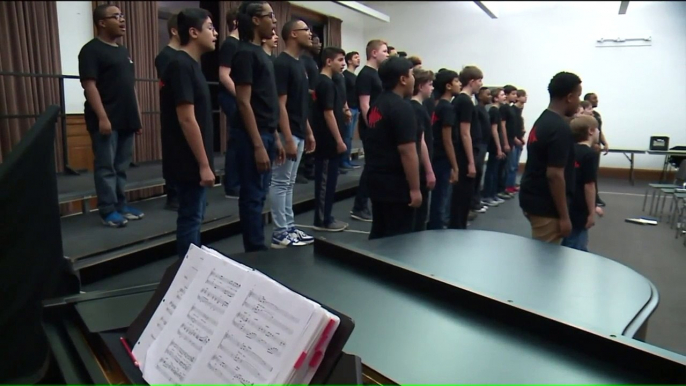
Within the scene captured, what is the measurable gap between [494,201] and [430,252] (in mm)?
2930

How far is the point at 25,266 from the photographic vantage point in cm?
129

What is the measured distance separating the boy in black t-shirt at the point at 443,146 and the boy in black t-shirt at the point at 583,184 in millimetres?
1047

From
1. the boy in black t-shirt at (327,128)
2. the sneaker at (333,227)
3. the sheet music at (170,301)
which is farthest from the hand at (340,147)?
the sheet music at (170,301)

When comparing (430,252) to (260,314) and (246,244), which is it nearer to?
(260,314)

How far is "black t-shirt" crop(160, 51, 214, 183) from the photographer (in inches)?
85.4

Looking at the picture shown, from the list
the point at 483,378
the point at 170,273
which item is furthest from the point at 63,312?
the point at 483,378

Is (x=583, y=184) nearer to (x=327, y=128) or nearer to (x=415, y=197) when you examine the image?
(x=415, y=197)

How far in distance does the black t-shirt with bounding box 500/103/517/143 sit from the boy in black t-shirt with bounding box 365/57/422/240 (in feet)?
2.74

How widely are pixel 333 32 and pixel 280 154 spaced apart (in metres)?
1.70

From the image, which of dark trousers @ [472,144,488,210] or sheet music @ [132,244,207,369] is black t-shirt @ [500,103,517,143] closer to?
dark trousers @ [472,144,488,210]

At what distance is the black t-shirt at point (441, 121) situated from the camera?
335cm

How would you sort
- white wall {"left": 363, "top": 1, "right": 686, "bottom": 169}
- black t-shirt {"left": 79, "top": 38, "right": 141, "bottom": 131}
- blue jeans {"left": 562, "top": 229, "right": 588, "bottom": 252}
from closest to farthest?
white wall {"left": 363, "top": 1, "right": 686, "bottom": 169} → blue jeans {"left": 562, "top": 229, "right": 588, "bottom": 252} → black t-shirt {"left": 79, "top": 38, "right": 141, "bottom": 131}

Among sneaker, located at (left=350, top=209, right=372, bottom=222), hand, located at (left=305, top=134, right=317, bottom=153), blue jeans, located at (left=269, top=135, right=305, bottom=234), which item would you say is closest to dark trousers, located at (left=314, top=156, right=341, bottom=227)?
hand, located at (left=305, top=134, right=317, bottom=153)

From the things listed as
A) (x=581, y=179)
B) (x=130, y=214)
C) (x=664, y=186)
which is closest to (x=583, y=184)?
(x=581, y=179)
